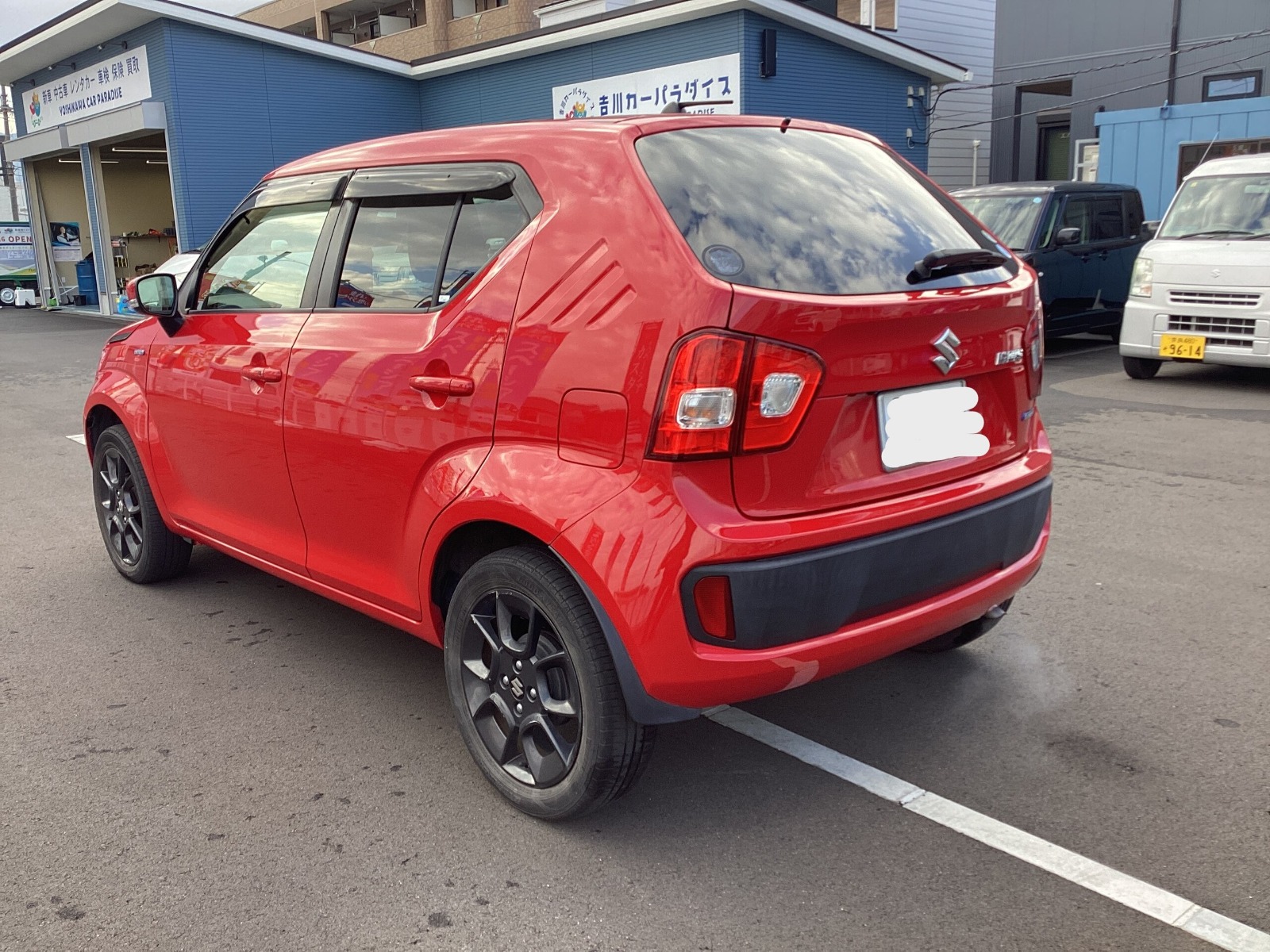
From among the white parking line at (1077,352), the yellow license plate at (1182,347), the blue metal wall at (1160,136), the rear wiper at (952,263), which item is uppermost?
the blue metal wall at (1160,136)

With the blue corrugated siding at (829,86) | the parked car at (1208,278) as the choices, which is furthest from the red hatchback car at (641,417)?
the blue corrugated siding at (829,86)

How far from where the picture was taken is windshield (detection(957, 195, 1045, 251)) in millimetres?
11359

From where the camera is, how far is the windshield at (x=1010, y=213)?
11.4 m

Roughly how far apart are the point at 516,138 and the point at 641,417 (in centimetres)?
101

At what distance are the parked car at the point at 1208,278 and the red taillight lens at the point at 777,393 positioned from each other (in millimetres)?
7885

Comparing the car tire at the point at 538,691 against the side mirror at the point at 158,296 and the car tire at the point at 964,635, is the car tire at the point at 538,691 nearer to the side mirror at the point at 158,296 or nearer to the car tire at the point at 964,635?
the car tire at the point at 964,635

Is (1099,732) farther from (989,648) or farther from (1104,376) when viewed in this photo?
(1104,376)

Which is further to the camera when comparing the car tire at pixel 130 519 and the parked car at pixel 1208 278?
the parked car at pixel 1208 278

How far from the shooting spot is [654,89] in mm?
17531

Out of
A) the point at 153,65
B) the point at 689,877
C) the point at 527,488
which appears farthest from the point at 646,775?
the point at 153,65

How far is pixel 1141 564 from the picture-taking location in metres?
4.79

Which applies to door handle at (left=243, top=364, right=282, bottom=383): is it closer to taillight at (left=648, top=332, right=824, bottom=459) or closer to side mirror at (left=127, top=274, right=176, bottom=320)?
side mirror at (left=127, top=274, right=176, bottom=320)

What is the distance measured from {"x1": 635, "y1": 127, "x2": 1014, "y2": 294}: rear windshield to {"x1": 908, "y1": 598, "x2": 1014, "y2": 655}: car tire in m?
1.15

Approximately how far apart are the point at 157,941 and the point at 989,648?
2.79m
